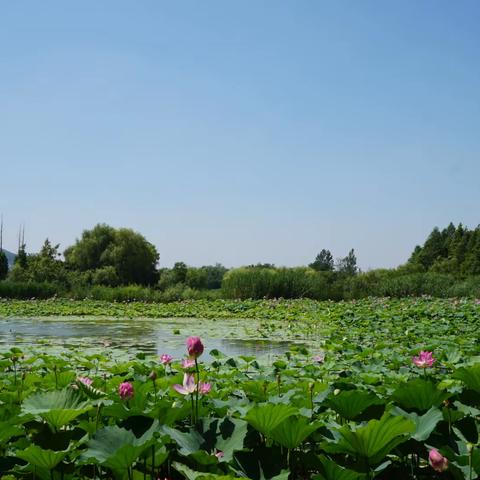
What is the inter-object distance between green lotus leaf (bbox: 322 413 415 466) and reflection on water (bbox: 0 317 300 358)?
16.7 ft

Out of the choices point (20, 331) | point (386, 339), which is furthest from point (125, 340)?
Result: point (386, 339)

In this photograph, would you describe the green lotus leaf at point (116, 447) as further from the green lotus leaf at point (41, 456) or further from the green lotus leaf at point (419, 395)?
the green lotus leaf at point (419, 395)

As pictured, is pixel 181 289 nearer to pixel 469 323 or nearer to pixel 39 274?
pixel 39 274

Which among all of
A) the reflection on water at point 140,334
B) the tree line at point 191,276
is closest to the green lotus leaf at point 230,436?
the reflection on water at point 140,334

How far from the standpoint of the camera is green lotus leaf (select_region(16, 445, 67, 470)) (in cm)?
159

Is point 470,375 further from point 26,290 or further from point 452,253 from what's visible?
point 452,253

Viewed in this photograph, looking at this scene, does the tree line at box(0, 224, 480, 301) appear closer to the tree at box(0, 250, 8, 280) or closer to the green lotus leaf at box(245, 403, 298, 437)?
the tree at box(0, 250, 8, 280)

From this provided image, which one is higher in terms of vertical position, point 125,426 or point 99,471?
point 125,426

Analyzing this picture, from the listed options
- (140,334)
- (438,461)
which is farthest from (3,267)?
(438,461)

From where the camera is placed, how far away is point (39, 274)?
2581cm

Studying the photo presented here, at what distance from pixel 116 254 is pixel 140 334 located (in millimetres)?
22008

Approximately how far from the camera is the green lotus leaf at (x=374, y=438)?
162 centimetres

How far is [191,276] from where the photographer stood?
34.1 meters

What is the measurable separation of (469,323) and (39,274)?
20533 mm
